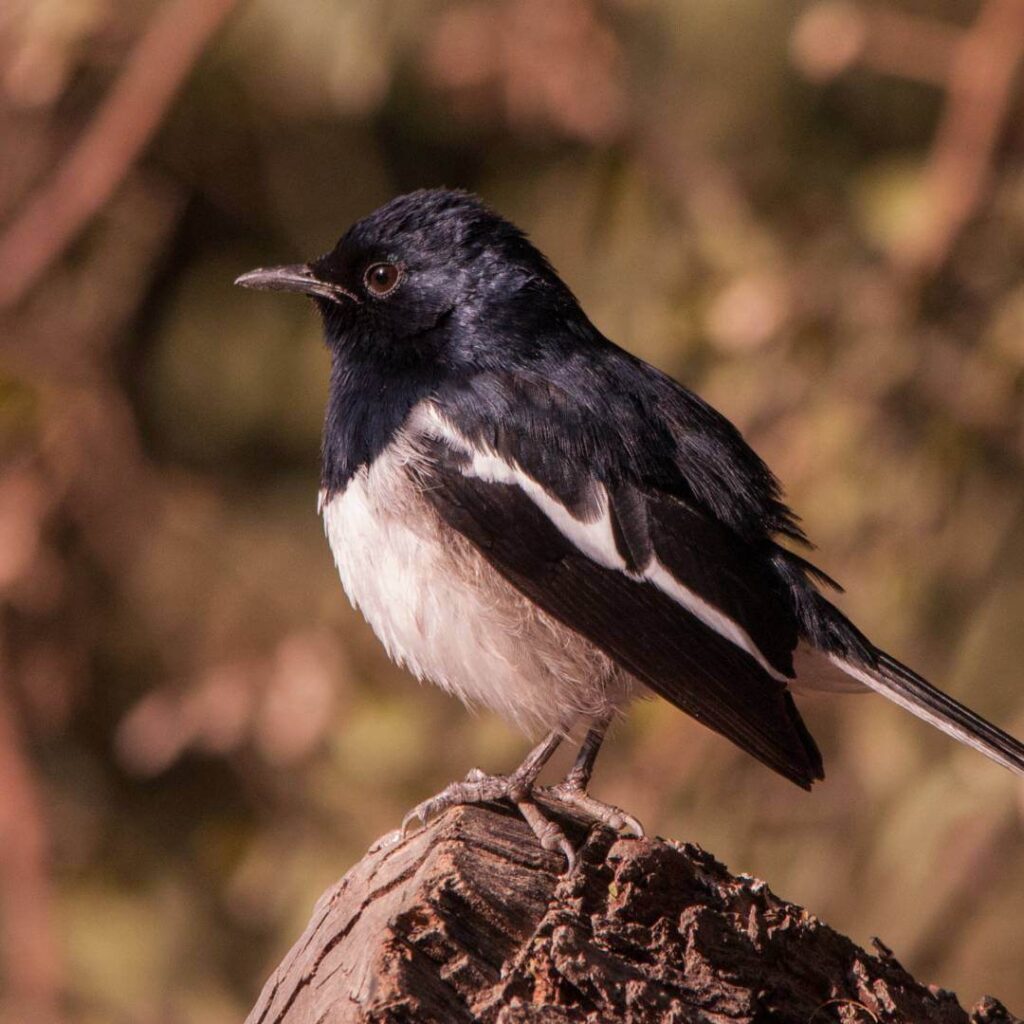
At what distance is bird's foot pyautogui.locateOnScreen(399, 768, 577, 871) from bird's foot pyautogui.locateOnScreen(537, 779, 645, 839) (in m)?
0.11

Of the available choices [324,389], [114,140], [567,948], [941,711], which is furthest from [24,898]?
[567,948]

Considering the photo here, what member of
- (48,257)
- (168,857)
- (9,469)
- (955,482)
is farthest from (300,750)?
(955,482)

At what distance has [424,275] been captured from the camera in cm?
393

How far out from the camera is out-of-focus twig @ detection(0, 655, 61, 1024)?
599 centimetres

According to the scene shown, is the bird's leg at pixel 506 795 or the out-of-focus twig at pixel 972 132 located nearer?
the bird's leg at pixel 506 795

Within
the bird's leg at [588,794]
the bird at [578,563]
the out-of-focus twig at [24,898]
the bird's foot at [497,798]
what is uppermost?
the bird at [578,563]

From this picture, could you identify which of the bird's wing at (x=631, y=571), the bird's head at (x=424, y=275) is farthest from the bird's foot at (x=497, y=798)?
the bird's head at (x=424, y=275)

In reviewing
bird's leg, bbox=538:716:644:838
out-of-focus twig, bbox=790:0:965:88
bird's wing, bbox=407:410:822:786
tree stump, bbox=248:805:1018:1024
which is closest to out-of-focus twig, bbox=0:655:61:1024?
bird's leg, bbox=538:716:644:838

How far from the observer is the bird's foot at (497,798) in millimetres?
2830

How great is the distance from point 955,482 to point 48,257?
3247 mm

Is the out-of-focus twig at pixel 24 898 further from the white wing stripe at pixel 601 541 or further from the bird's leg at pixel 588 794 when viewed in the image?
the white wing stripe at pixel 601 541

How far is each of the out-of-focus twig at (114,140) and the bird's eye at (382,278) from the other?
199cm

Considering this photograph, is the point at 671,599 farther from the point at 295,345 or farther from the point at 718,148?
the point at 295,345

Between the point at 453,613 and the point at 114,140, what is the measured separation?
3.08m
